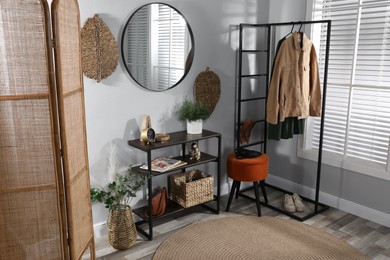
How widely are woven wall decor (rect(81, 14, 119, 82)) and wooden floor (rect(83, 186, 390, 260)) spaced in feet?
4.37

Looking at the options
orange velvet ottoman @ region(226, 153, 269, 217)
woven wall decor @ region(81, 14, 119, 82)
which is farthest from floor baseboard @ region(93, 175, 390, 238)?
woven wall decor @ region(81, 14, 119, 82)

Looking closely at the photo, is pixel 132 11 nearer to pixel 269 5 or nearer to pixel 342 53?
pixel 269 5

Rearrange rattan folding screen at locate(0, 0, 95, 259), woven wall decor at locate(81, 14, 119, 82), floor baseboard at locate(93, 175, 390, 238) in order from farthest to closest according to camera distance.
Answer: floor baseboard at locate(93, 175, 390, 238) < woven wall decor at locate(81, 14, 119, 82) < rattan folding screen at locate(0, 0, 95, 259)

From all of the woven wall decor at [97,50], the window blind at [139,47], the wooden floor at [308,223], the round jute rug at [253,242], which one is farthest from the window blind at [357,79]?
the woven wall decor at [97,50]

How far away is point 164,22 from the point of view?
3209mm

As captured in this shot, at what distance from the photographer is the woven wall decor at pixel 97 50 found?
2805mm

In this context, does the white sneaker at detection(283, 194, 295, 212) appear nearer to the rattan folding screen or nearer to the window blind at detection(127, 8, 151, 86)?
the window blind at detection(127, 8, 151, 86)

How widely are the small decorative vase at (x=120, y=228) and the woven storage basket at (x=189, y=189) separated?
0.55 metres

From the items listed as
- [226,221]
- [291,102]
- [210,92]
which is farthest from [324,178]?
[210,92]

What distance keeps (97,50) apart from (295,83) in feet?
5.67

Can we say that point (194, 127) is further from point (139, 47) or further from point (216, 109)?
point (139, 47)

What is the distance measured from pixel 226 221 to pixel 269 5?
2264 millimetres

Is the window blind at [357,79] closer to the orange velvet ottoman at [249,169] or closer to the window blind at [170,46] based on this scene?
the orange velvet ottoman at [249,169]

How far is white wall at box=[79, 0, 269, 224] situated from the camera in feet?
9.70
